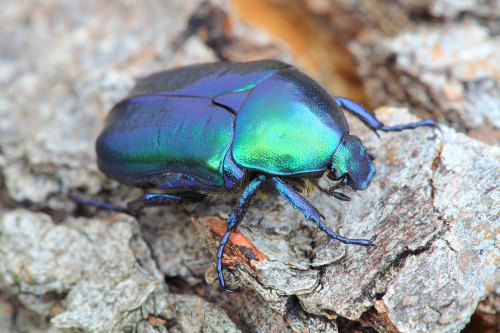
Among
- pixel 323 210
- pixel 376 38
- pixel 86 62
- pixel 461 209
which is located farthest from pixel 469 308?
pixel 86 62

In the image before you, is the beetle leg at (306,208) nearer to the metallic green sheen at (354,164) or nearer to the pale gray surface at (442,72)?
the metallic green sheen at (354,164)

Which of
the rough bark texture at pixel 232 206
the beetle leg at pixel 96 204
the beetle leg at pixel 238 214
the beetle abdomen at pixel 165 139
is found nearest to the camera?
the rough bark texture at pixel 232 206

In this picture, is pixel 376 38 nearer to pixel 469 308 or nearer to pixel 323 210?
pixel 323 210

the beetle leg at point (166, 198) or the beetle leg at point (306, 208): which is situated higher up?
the beetle leg at point (306, 208)

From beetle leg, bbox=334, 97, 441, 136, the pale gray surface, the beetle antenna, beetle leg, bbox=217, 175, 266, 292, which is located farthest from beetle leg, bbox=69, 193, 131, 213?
the pale gray surface

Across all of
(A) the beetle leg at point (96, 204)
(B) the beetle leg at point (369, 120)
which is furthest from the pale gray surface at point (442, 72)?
(A) the beetle leg at point (96, 204)

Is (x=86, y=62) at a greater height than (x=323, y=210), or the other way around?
(x=86, y=62)
